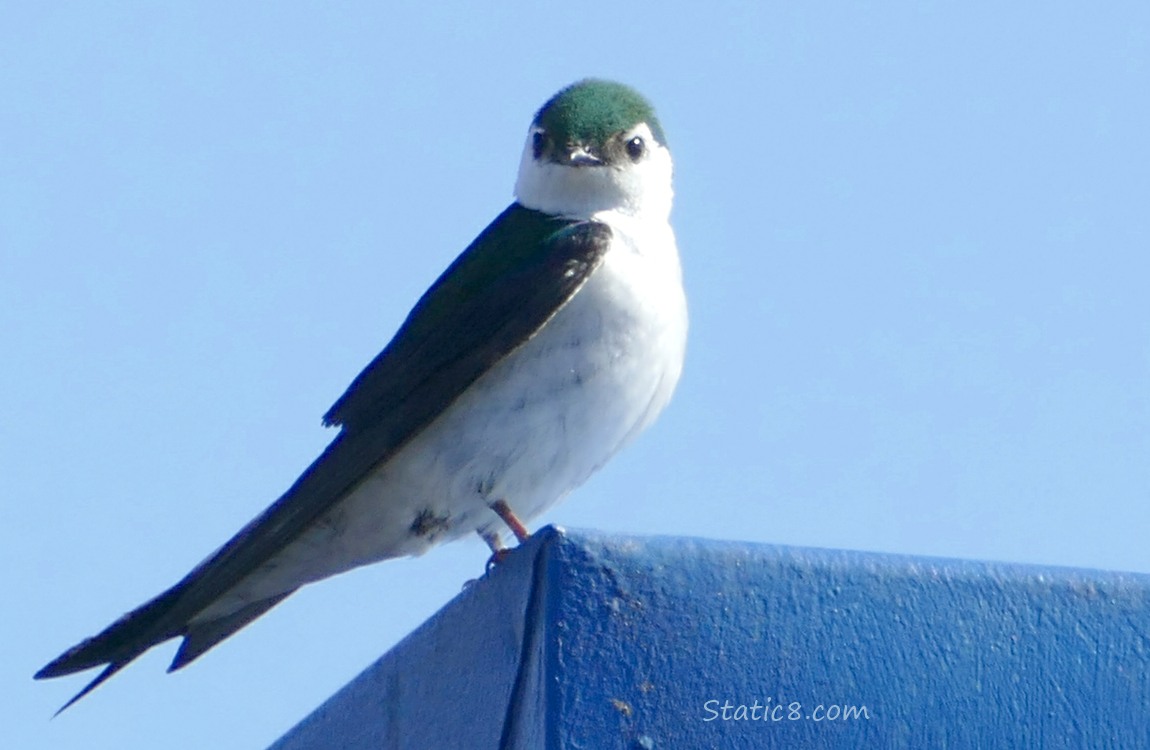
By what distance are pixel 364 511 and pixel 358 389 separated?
12.4 inches

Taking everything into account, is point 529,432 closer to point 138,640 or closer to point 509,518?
point 509,518

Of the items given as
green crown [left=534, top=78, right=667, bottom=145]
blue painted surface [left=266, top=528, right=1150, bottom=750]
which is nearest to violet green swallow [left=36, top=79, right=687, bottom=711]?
green crown [left=534, top=78, right=667, bottom=145]

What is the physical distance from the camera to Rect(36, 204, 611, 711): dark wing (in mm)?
3293

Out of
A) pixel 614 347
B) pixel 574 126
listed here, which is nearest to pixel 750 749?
pixel 614 347

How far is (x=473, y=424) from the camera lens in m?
3.26

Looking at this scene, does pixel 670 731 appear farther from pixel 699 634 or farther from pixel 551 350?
pixel 551 350

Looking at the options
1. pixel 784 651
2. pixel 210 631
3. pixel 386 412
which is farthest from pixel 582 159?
pixel 784 651

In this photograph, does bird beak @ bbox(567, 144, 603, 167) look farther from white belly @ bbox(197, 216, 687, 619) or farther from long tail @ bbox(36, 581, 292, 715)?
long tail @ bbox(36, 581, 292, 715)

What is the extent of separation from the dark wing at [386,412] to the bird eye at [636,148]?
45 centimetres

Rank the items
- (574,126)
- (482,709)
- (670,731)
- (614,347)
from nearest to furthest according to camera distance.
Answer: (670,731)
(482,709)
(614,347)
(574,126)

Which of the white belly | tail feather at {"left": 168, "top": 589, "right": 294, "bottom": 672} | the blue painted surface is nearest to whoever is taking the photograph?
the blue painted surface

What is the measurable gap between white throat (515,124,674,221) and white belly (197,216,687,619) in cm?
37

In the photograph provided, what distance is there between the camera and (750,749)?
2152 mm

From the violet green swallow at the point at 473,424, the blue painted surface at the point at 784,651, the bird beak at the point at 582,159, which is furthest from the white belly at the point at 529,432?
the blue painted surface at the point at 784,651
